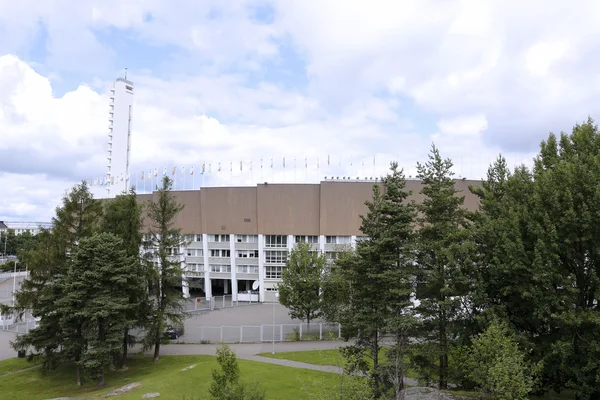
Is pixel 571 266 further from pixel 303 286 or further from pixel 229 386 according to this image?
pixel 303 286

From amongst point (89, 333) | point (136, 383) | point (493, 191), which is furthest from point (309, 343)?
point (493, 191)

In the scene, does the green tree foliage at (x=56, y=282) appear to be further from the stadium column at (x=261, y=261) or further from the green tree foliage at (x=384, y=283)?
the stadium column at (x=261, y=261)

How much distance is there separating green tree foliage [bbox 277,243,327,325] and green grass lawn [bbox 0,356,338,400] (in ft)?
37.1

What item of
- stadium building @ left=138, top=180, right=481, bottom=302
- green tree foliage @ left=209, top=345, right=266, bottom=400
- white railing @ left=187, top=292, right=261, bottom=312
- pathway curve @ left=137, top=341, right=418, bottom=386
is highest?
stadium building @ left=138, top=180, right=481, bottom=302

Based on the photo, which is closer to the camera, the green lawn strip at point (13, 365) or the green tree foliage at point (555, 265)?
the green tree foliage at point (555, 265)

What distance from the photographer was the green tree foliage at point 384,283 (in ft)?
69.7

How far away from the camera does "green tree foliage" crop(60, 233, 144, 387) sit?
92.1 ft

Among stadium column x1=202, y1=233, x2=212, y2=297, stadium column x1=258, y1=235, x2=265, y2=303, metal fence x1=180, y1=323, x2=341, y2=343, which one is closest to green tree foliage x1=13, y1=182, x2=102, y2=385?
metal fence x1=180, y1=323, x2=341, y2=343

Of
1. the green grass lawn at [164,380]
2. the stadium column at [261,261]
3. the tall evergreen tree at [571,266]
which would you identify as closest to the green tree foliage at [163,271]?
the green grass lawn at [164,380]

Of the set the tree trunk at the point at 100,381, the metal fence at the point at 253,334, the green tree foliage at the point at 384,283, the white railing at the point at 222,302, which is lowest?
the tree trunk at the point at 100,381

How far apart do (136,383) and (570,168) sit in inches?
1108

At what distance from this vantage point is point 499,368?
48.4 ft

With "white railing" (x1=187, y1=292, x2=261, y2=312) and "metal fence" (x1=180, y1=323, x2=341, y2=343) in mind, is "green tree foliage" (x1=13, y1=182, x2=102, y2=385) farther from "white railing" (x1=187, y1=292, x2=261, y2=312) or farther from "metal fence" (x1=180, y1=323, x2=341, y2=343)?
"white railing" (x1=187, y1=292, x2=261, y2=312)

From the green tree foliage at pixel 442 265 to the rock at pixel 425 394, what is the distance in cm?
399
